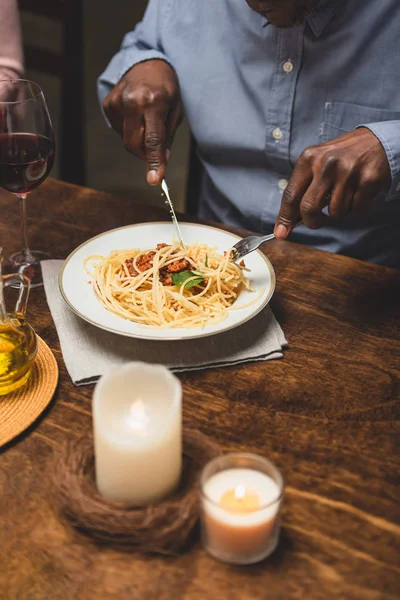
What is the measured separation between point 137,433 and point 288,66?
1203 mm

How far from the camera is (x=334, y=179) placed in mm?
1325

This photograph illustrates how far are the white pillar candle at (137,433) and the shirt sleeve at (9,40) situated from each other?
4.59 ft

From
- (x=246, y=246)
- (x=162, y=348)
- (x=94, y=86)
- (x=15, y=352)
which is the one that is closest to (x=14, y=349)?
(x=15, y=352)

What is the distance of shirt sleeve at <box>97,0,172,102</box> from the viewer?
6.17 ft

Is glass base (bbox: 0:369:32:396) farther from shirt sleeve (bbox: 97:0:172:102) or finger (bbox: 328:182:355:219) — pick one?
shirt sleeve (bbox: 97:0:172:102)

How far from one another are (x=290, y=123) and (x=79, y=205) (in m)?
0.58

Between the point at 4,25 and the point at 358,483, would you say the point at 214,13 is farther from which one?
the point at 358,483

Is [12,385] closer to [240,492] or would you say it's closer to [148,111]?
[240,492]

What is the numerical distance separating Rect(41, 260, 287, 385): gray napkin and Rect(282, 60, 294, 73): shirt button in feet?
2.49

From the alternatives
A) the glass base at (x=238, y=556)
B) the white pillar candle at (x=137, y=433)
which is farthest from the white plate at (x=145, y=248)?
the glass base at (x=238, y=556)

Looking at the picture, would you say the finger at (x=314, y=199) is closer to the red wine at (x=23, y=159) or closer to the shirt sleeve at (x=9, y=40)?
the red wine at (x=23, y=159)

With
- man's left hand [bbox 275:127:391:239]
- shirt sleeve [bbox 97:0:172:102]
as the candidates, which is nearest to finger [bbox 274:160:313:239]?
man's left hand [bbox 275:127:391:239]

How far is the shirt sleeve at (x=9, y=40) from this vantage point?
1.93m

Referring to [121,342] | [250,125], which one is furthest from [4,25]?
[121,342]
